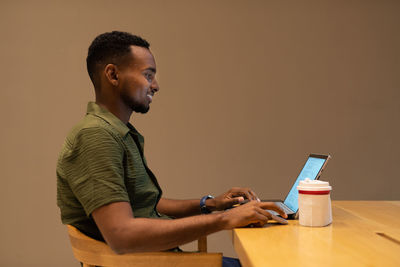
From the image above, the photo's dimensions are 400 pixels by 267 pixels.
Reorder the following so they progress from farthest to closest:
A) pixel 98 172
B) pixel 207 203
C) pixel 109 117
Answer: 1. pixel 207 203
2. pixel 109 117
3. pixel 98 172

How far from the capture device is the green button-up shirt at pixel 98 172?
3.96ft

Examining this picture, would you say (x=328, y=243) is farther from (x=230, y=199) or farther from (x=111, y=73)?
(x=111, y=73)

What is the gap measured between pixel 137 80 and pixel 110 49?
15 centimetres

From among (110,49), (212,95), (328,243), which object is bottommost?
(328,243)

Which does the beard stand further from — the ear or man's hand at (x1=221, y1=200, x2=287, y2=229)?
man's hand at (x1=221, y1=200, x2=287, y2=229)

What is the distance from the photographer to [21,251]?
3299 millimetres

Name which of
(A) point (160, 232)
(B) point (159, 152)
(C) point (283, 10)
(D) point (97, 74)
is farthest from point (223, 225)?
(C) point (283, 10)

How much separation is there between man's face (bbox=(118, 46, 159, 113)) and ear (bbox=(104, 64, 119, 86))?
0.05 feet

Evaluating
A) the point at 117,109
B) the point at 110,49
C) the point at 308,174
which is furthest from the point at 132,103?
the point at 308,174

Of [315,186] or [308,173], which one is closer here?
[315,186]

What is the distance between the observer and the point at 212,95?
11.0ft

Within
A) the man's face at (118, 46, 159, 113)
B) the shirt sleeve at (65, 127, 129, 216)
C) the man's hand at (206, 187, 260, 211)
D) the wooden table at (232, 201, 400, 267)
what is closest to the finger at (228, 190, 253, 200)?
the man's hand at (206, 187, 260, 211)

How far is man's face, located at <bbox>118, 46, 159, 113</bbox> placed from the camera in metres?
1.56

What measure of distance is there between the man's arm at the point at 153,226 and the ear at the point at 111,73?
20.1 inches
